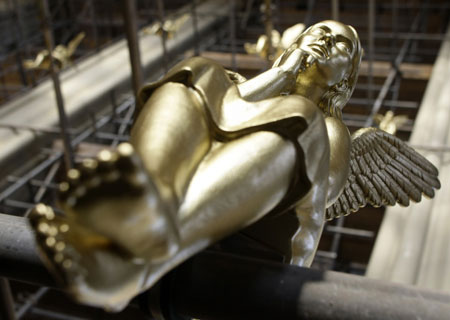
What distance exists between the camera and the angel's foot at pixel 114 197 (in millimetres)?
301

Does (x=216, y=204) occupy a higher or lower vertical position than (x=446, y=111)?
higher

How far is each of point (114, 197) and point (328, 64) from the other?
0.34 meters

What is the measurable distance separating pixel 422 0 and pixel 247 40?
162 cm

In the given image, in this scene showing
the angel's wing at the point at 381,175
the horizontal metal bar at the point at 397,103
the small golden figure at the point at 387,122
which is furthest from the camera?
the horizontal metal bar at the point at 397,103

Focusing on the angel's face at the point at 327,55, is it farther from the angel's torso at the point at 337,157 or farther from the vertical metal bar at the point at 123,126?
the vertical metal bar at the point at 123,126

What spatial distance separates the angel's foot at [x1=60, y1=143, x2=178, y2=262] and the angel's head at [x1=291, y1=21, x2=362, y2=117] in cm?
29

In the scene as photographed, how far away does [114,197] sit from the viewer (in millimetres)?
305

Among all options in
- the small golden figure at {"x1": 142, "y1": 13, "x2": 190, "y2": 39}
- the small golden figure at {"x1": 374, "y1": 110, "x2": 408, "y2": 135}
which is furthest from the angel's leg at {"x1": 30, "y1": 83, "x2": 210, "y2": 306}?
the small golden figure at {"x1": 142, "y1": 13, "x2": 190, "y2": 39}

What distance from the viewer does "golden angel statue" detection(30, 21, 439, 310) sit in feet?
1.02

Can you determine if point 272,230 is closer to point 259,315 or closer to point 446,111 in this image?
point 259,315

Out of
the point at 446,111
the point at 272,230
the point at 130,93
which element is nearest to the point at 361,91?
the point at 446,111

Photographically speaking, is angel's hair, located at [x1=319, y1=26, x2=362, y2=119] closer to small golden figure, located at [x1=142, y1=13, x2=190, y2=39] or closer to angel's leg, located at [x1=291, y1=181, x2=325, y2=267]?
angel's leg, located at [x1=291, y1=181, x2=325, y2=267]

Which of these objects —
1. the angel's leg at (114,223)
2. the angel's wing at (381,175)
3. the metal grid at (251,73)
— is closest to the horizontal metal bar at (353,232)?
the metal grid at (251,73)

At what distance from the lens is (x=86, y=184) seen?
1.00ft
